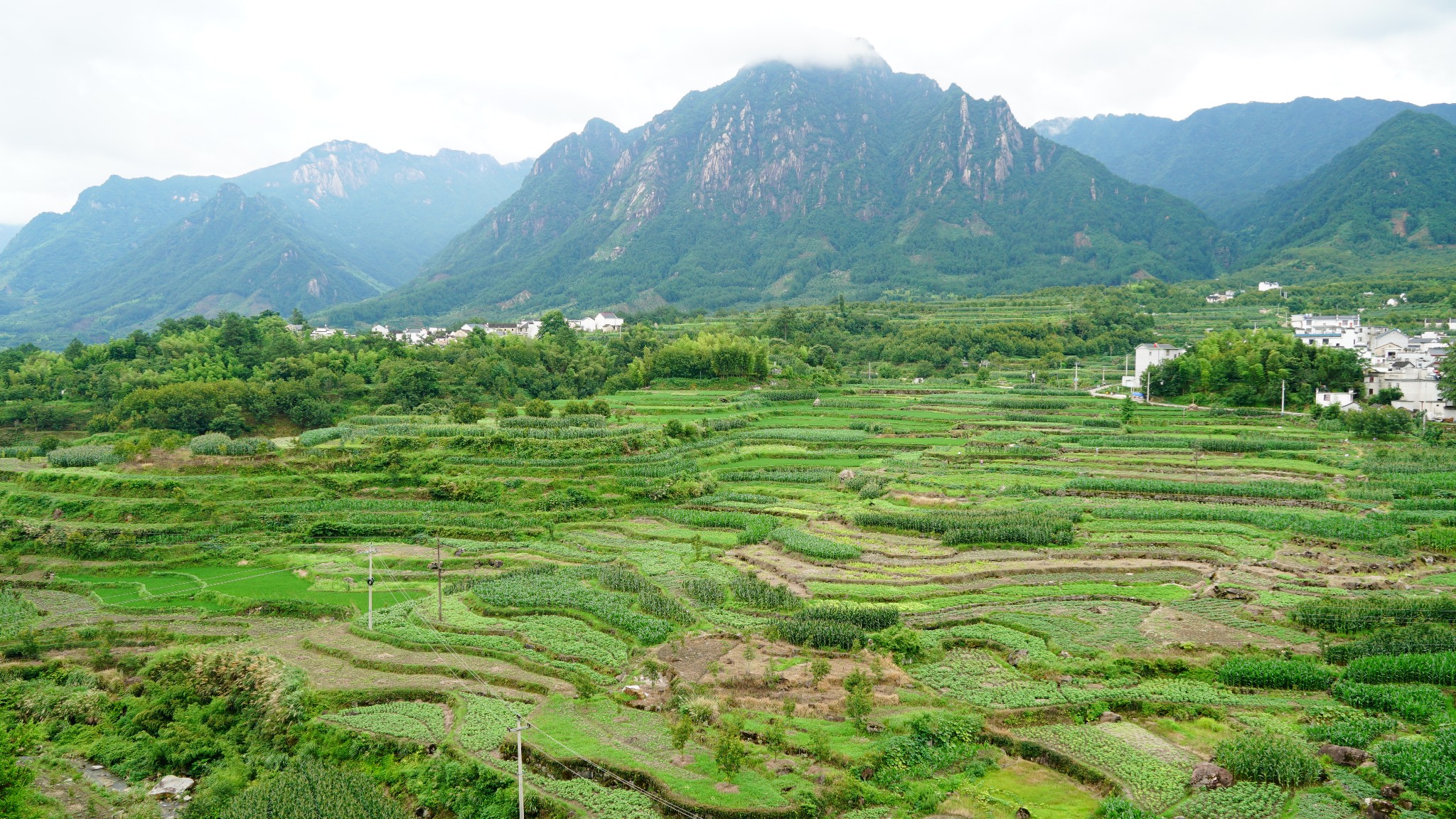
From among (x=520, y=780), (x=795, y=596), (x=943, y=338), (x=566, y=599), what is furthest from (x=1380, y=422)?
(x=520, y=780)

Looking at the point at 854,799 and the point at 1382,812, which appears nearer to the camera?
the point at 1382,812

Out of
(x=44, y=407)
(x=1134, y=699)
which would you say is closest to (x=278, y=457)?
(x=44, y=407)

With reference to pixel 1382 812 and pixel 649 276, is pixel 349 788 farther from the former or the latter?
pixel 649 276

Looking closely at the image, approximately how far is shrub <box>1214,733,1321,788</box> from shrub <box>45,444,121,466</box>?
54.9 m

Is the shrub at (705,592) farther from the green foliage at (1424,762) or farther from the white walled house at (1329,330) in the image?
the white walled house at (1329,330)

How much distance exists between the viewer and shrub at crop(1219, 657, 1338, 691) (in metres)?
22.6

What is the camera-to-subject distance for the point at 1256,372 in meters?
63.5

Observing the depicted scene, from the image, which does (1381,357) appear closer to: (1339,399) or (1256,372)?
(1339,399)

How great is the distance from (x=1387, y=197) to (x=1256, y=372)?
124995mm

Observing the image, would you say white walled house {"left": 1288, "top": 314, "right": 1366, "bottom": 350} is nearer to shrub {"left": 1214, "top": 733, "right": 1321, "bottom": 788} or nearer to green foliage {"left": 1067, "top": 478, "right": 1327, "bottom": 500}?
green foliage {"left": 1067, "top": 478, "right": 1327, "bottom": 500}

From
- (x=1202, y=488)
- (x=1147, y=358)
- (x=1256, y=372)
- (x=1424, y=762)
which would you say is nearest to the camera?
(x=1424, y=762)

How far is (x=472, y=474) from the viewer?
48.6 m

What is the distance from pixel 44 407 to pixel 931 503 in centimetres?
6415

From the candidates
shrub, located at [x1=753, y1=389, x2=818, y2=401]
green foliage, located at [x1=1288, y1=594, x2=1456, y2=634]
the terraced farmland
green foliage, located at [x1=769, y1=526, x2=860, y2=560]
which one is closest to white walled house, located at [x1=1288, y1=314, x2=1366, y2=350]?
the terraced farmland
